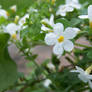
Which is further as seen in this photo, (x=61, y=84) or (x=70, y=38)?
(x=61, y=84)

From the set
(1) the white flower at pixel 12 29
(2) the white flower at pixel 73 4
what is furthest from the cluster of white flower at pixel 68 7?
A: (1) the white flower at pixel 12 29

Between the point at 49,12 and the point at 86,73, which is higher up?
the point at 49,12

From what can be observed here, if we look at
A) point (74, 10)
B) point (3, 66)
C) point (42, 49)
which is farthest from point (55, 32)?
point (42, 49)

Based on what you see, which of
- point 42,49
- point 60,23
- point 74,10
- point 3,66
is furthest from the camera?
point 42,49

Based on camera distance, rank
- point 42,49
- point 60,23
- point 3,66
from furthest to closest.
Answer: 1. point 42,49
2. point 3,66
3. point 60,23

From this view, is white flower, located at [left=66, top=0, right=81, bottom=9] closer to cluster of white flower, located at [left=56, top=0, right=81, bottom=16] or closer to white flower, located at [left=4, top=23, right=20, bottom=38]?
cluster of white flower, located at [left=56, top=0, right=81, bottom=16]

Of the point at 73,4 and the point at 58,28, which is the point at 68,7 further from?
the point at 58,28

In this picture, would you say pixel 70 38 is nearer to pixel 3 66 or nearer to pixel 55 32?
pixel 55 32
